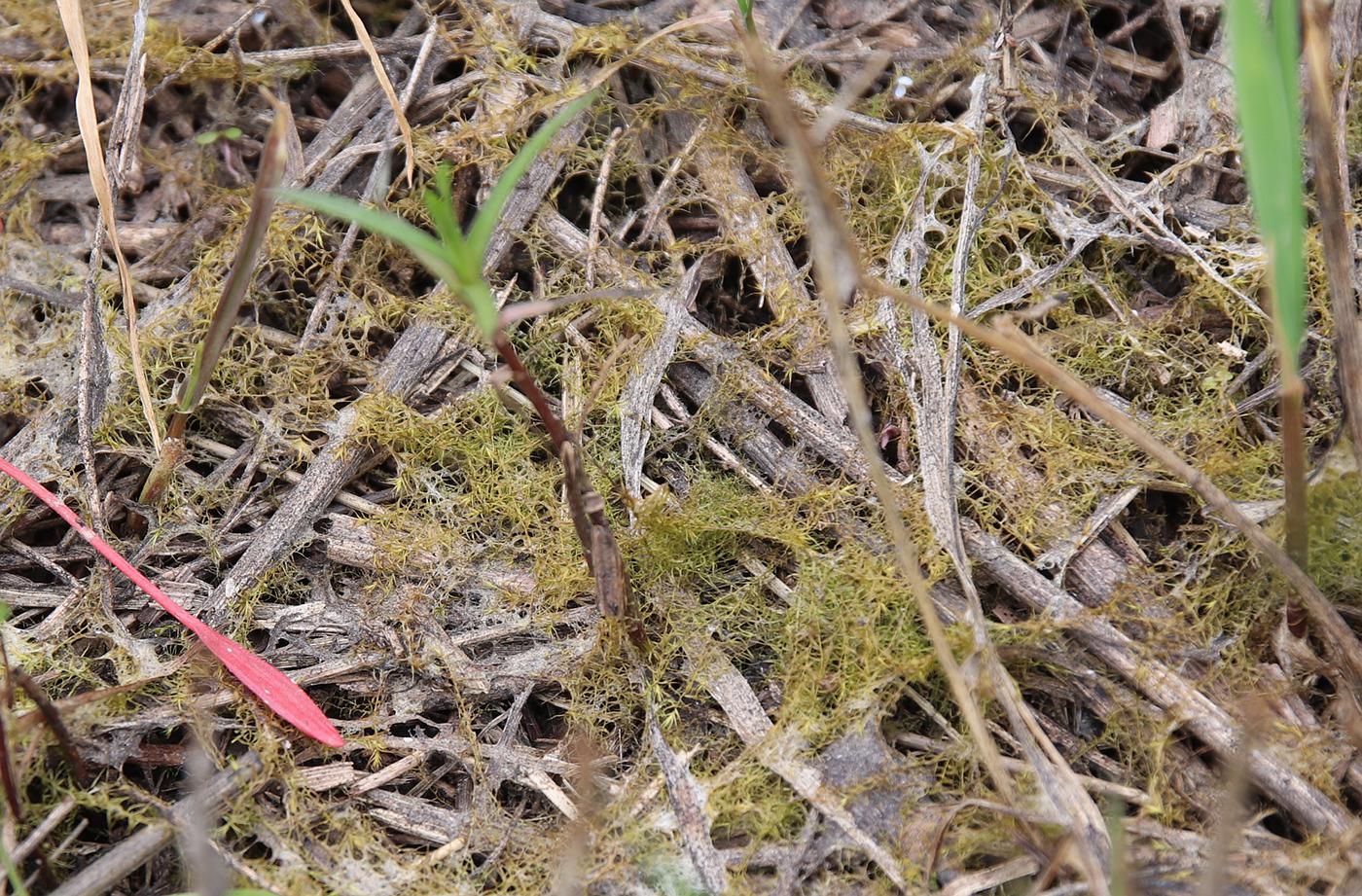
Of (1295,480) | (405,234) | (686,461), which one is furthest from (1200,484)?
(405,234)

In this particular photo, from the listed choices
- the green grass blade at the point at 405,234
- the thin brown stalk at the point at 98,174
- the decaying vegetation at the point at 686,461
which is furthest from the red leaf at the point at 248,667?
the green grass blade at the point at 405,234

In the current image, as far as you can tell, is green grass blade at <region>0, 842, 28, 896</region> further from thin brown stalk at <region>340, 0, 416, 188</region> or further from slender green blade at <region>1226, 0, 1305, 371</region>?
slender green blade at <region>1226, 0, 1305, 371</region>

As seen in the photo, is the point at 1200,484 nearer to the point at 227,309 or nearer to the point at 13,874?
the point at 227,309

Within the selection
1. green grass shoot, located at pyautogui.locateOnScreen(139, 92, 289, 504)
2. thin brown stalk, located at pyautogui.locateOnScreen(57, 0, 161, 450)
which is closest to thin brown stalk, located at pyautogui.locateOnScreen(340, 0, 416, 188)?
green grass shoot, located at pyautogui.locateOnScreen(139, 92, 289, 504)

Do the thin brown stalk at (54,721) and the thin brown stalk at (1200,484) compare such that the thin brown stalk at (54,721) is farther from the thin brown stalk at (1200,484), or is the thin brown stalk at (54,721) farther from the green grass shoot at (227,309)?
the thin brown stalk at (1200,484)

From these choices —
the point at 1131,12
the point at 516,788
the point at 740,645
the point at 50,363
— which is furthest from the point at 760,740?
the point at 1131,12
